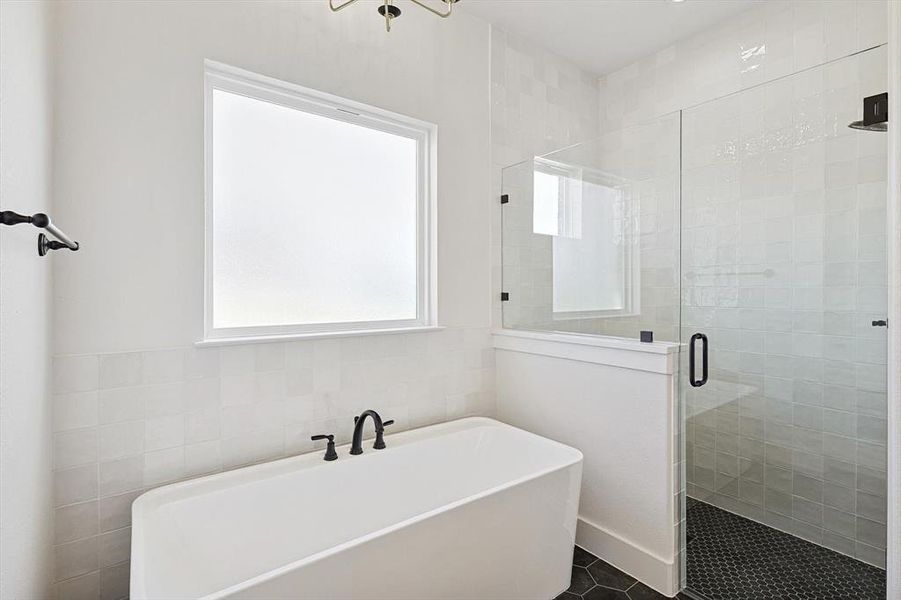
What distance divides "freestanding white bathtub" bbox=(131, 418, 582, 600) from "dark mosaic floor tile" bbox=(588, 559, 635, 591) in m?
0.23

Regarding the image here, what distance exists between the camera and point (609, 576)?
6.95 ft

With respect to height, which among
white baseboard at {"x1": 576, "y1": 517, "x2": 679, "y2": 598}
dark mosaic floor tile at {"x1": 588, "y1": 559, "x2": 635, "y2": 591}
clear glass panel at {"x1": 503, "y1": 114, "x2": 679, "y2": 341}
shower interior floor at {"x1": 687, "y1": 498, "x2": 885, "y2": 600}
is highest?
clear glass panel at {"x1": 503, "y1": 114, "x2": 679, "y2": 341}

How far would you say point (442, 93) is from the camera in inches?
102

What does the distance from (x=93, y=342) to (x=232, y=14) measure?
4.66 feet

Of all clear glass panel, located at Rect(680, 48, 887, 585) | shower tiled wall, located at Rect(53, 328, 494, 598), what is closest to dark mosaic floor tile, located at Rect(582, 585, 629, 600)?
clear glass panel, located at Rect(680, 48, 887, 585)

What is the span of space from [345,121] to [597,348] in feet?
5.58

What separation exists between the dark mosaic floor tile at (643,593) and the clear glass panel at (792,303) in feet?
1.54

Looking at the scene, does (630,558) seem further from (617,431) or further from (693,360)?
(693,360)

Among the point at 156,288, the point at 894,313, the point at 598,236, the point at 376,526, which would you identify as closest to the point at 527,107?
the point at 598,236

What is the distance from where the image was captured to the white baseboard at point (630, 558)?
198 centimetres

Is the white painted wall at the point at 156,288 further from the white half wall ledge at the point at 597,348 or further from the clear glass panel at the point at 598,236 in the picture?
the clear glass panel at the point at 598,236

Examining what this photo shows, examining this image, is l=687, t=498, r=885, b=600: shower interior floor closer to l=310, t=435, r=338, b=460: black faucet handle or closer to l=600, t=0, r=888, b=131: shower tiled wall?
l=310, t=435, r=338, b=460: black faucet handle

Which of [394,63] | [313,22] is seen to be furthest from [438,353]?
[313,22]

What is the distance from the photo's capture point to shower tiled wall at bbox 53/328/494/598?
5.25 ft
